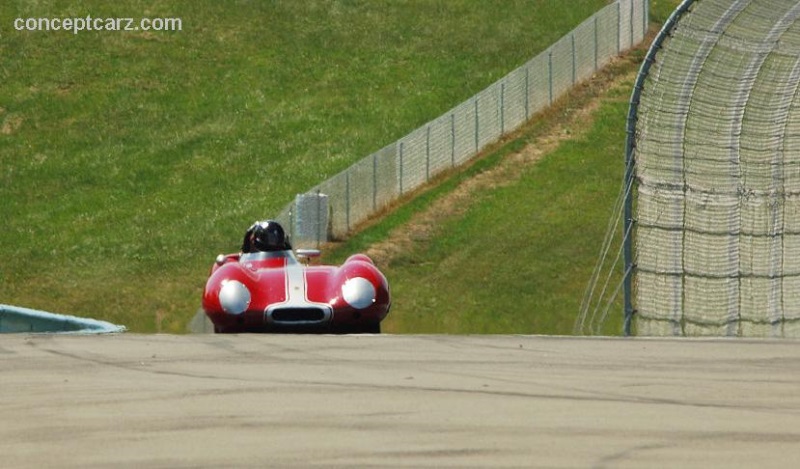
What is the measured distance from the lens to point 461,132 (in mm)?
38375

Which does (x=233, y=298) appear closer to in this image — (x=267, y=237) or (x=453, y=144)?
(x=267, y=237)

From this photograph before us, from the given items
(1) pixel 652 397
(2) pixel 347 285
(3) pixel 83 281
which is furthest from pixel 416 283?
(1) pixel 652 397

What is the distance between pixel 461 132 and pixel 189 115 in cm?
977

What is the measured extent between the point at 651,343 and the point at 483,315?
19069 millimetres

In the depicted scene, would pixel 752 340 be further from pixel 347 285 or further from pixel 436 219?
pixel 436 219

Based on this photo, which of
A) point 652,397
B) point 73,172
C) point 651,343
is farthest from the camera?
point 73,172

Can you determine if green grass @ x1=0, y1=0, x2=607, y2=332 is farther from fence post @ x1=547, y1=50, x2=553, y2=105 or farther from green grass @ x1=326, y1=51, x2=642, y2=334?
green grass @ x1=326, y1=51, x2=642, y2=334

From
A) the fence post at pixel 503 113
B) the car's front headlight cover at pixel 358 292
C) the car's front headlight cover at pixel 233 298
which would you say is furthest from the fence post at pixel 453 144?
the car's front headlight cover at pixel 233 298

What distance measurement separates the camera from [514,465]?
6.59m

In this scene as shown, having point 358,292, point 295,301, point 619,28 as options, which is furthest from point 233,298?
point 619,28

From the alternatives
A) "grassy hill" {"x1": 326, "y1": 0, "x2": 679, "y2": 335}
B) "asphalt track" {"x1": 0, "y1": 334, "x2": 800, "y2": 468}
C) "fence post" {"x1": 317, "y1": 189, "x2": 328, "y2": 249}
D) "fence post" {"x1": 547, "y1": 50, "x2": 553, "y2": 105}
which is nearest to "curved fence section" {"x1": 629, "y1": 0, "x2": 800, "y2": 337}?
"grassy hill" {"x1": 326, "y1": 0, "x2": 679, "y2": 335}

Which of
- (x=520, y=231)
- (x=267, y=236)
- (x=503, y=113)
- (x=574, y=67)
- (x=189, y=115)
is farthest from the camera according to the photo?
(x=189, y=115)

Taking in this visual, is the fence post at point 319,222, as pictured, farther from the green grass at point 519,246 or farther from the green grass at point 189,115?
the green grass at point 189,115

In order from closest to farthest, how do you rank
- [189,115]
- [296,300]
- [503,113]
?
[296,300], [503,113], [189,115]
